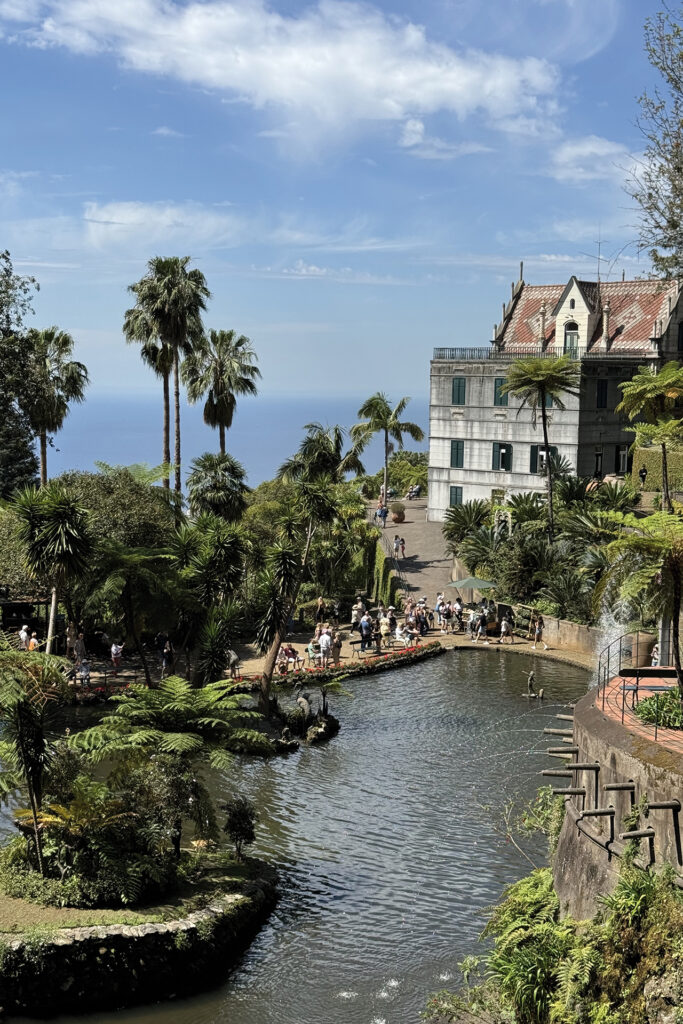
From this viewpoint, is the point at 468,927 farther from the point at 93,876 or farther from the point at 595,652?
the point at 595,652

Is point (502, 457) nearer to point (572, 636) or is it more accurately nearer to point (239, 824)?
point (572, 636)

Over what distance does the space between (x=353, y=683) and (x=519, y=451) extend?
2171 centimetres

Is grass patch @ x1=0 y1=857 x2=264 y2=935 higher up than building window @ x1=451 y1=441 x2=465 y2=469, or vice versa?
building window @ x1=451 y1=441 x2=465 y2=469

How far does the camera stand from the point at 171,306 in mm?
40531

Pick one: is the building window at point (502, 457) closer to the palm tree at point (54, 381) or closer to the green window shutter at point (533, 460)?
the green window shutter at point (533, 460)

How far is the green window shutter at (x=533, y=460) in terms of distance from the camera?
5025cm

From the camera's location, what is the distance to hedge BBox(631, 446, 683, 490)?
46.0 m

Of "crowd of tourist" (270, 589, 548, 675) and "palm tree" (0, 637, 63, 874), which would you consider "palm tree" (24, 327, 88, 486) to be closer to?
"crowd of tourist" (270, 589, 548, 675)

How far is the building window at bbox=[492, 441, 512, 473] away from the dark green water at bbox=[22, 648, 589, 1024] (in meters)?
21.3

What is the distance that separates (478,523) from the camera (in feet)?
151

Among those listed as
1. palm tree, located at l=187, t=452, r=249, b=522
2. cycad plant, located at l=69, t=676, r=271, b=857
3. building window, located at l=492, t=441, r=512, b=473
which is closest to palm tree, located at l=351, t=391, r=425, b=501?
building window, located at l=492, t=441, r=512, b=473

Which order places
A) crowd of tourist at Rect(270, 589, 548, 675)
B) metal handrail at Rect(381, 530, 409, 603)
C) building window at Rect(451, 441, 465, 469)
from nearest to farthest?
crowd of tourist at Rect(270, 589, 548, 675), metal handrail at Rect(381, 530, 409, 603), building window at Rect(451, 441, 465, 469)

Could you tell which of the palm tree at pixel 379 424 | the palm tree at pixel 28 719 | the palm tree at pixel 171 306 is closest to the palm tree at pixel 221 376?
the palm tree at pixel 171 306

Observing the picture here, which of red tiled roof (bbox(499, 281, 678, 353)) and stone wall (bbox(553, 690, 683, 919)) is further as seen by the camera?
red tiled roof (bbox(499, 281, 678, 353))
